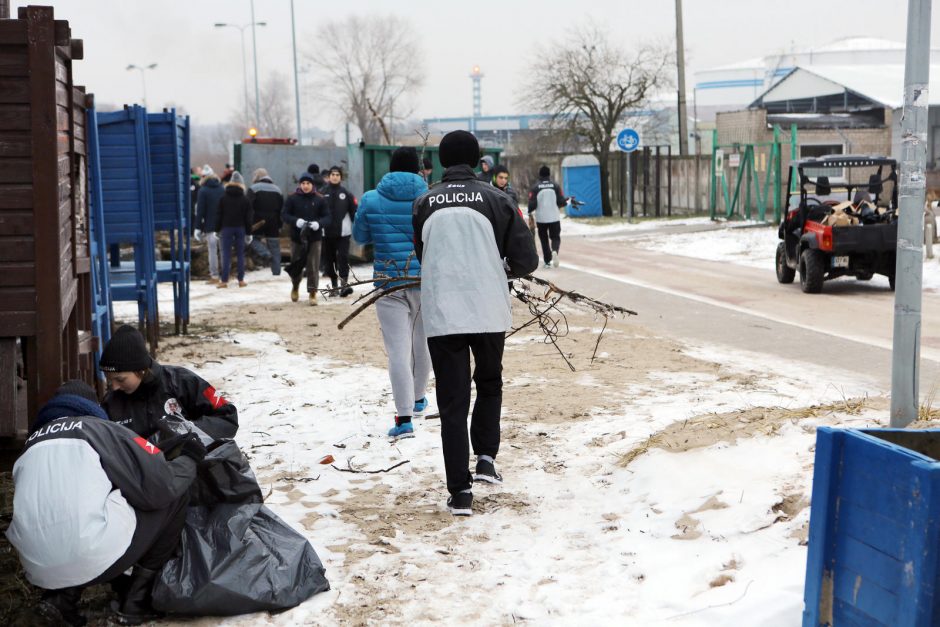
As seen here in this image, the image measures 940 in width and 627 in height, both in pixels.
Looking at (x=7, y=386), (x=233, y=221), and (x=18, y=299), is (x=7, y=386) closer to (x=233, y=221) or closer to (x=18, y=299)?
(x=18, y=299)

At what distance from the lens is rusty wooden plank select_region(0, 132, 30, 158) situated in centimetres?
483

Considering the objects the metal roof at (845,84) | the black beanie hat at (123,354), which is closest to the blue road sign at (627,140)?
the metal roof at (845,84)

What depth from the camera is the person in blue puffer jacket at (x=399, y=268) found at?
7.10 m

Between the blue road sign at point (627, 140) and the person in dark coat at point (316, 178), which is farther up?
the blue road sign at point (627, 140)

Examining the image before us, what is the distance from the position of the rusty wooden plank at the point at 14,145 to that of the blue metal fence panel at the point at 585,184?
31.6 m

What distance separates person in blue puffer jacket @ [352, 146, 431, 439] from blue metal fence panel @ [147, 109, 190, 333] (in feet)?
14.8

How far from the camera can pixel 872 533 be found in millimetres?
3227

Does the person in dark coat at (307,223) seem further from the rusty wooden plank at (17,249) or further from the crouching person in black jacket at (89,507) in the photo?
the crouching person in black jacket at (89,507)

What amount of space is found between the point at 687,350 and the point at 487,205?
5.08 m

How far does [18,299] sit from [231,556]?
5.05 ft

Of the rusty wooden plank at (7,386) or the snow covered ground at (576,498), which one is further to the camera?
the rusty wooden plank at (7,386)

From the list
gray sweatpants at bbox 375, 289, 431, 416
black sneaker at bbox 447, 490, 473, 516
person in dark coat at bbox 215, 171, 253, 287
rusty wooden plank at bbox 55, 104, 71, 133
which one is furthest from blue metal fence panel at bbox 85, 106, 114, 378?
person in dark coat at bbox 215, 171, 253, 287

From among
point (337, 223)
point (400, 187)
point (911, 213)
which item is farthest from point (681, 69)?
point (911, 213)

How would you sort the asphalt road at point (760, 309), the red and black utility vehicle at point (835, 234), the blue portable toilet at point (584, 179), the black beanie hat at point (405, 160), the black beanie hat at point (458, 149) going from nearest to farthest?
the black beanie hat at point (458, 149) < the black beanie hat at point (405, 160) < the asphalt road at point (760, 309) < the red and black utility vehicle at point (835, 234) < the blue portable toilet at point (584, 179)
